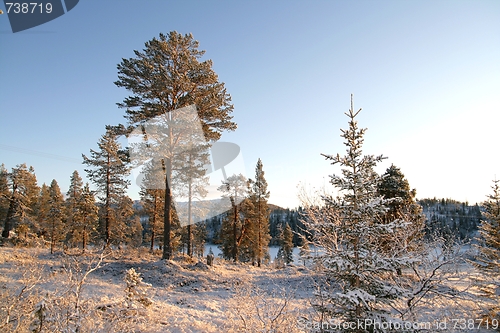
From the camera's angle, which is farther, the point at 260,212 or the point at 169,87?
the point at 260,212

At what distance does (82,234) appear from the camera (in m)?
22.3

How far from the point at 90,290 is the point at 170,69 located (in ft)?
36.3

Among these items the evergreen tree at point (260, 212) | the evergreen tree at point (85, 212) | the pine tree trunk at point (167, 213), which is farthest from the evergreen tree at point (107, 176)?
the evergreen tree at point (260, 212)

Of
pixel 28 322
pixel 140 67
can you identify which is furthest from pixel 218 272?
pixel 140 67

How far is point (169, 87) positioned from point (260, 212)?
18072 mm

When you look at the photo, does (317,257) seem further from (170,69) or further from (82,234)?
(82,234)

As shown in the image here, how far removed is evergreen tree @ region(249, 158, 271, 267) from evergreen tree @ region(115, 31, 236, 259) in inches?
568

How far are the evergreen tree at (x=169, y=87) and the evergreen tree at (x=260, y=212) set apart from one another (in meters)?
14.4

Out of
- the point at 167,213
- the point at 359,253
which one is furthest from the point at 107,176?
the point at 359,253

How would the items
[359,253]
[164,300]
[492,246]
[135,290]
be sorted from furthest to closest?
[492,246], [164,300], [135,290], [359,253]

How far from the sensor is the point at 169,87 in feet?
45.5

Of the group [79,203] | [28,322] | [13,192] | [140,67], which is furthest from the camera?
[13,192]

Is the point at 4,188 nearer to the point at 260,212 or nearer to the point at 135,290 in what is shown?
the point at 260,212

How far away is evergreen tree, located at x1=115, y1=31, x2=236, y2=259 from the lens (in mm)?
13586
